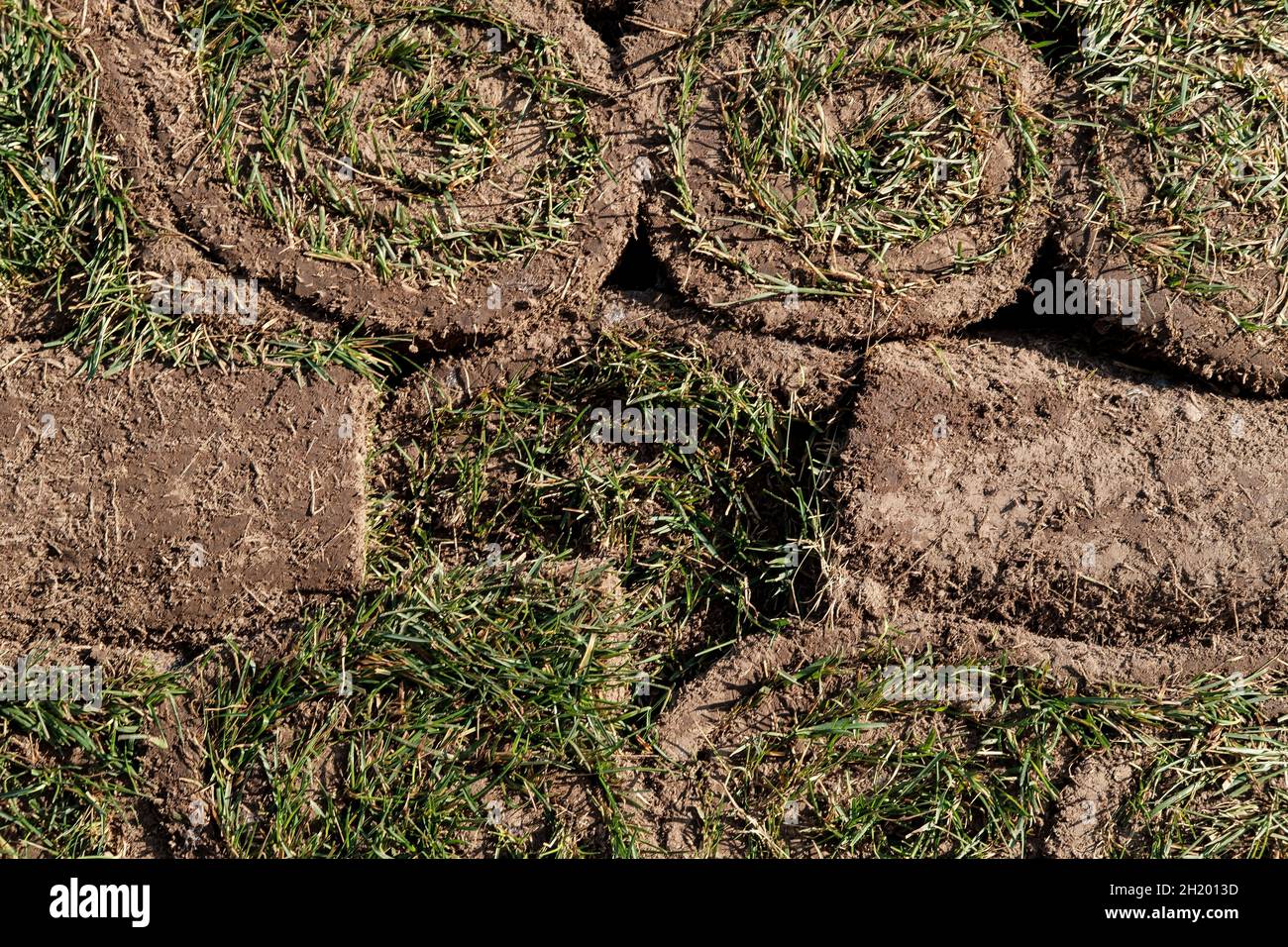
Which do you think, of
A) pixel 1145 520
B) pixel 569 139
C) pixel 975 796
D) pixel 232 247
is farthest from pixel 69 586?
pixel 1145 520

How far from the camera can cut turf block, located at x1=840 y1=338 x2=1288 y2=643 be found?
8.36 ft

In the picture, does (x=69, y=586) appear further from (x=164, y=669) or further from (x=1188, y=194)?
(x=1188, y=194)

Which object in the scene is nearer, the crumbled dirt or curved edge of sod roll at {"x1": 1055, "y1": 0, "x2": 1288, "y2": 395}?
the crumbled dirt

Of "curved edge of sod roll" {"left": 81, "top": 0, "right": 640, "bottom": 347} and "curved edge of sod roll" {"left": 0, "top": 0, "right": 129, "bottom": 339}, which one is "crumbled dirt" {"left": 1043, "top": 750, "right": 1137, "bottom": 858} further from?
"curved edge of sod roll" {"left": 0, "top": 0, "right": 129, "bottom": 339}

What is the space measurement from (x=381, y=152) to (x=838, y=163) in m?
1.03

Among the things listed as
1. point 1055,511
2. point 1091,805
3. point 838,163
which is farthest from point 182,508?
point 1091,805

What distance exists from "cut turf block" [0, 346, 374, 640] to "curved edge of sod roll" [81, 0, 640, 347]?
309mm

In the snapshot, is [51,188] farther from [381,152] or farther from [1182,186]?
[1182,186]

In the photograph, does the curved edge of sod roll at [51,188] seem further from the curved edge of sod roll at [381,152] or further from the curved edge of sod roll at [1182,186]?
the curved edge of sod roll at [1182,186]

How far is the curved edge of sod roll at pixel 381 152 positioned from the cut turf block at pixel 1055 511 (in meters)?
0.80

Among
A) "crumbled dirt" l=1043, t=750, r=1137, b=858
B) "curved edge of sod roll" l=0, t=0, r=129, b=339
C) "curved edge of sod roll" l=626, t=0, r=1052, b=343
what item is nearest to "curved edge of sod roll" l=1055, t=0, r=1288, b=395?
"curved edge of sod roll" l=626, t=0, r=1052, b=343

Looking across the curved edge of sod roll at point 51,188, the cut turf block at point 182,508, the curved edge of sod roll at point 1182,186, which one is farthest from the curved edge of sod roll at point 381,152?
the curved edge of sod roll at point 1182,186

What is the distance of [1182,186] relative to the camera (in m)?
2.62

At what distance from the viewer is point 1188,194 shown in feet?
8.59
